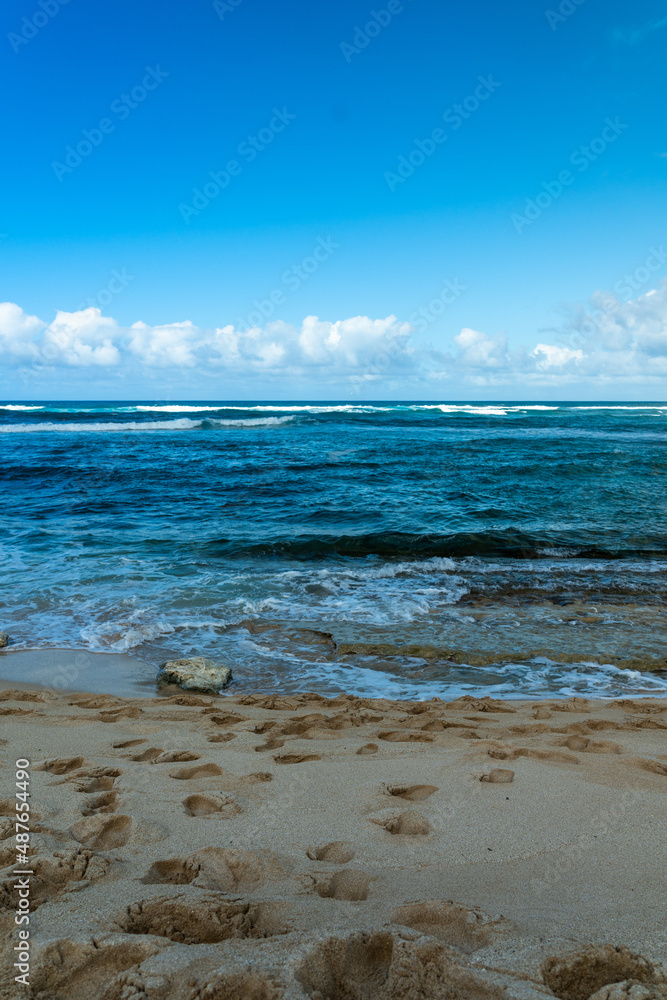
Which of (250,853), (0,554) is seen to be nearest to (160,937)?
(250,853)

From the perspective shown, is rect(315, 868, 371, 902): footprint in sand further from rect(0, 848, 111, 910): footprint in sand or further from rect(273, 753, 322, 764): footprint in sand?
rect(273, 753, 322, 764): footprint in sand

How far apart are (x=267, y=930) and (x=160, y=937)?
366 millimetres

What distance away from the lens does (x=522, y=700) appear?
17.8ft

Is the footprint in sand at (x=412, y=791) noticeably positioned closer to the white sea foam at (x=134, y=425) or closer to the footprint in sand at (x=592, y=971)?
the footprint in sand at (x=592, y=971)

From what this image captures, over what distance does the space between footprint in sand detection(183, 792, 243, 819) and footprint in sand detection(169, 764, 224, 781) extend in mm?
335

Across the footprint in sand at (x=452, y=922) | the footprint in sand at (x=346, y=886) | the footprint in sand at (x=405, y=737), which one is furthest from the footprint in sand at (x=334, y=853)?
the footprint in sand at (x=405, y=737)

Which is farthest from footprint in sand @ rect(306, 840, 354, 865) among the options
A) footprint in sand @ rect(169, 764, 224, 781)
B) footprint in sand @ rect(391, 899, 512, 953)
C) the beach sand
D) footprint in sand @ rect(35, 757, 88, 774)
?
footprint in sand @ rect(35, 757, 88, 774)

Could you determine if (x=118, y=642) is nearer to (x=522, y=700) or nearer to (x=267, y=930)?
(x=522, y=700)

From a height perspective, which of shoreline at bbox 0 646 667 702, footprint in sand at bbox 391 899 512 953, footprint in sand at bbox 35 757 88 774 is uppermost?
footprint in sand at bbox 391 899 512 953

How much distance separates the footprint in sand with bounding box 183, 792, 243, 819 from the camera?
116 inches

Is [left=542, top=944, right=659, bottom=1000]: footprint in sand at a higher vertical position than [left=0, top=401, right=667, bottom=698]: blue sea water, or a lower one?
higher

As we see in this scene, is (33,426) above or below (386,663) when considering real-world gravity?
above

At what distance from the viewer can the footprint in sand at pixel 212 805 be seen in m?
2.96

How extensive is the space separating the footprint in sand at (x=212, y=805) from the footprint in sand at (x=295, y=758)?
0.71 metres
